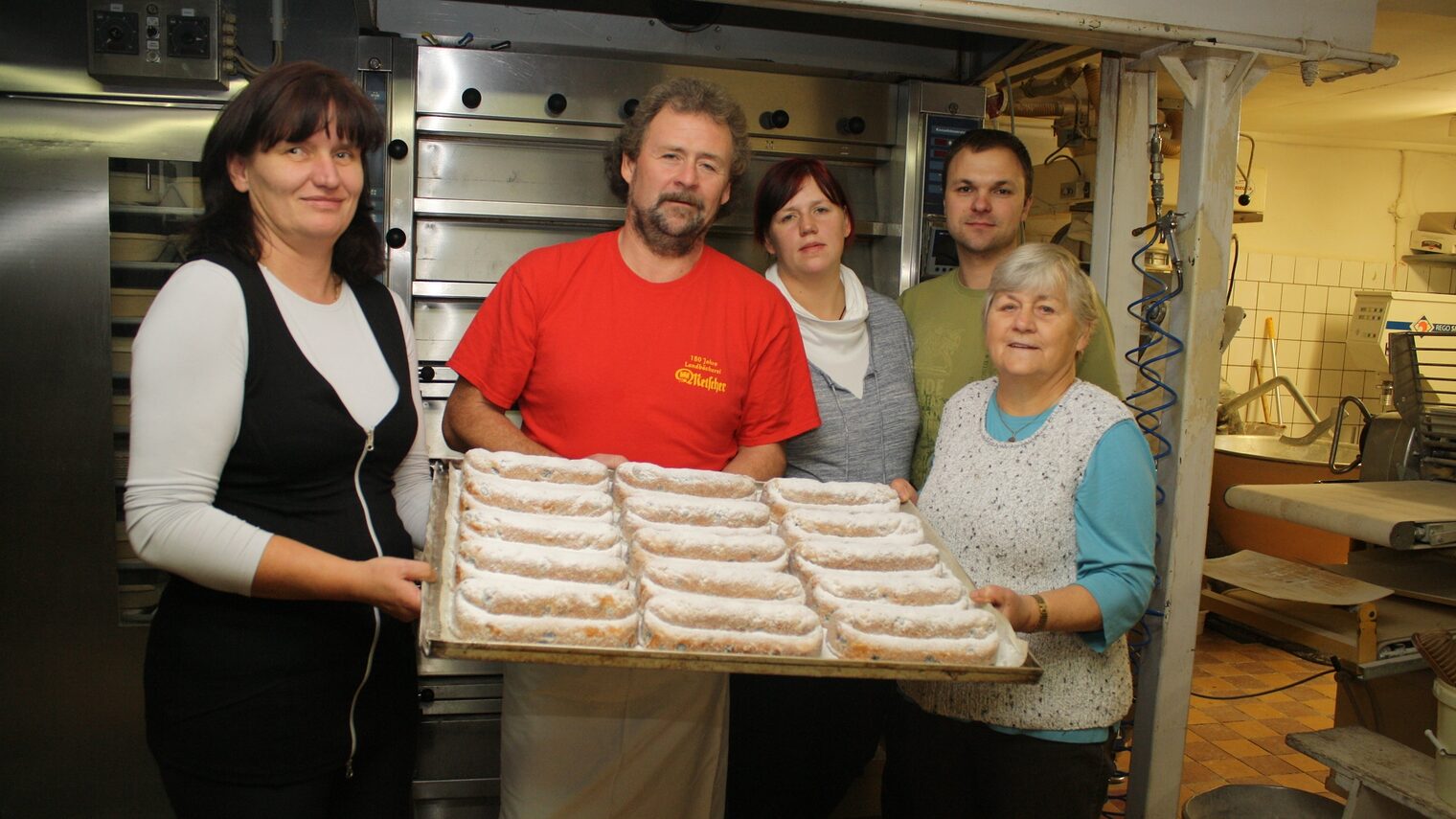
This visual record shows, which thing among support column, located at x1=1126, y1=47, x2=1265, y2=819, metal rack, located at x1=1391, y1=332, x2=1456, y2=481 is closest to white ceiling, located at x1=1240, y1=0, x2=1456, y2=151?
metal rack, located at x1=1391, y1=332, x2=1456, y2=481

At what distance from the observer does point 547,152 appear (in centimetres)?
285

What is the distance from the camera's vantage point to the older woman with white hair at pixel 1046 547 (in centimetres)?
166

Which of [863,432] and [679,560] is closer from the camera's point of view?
[679,560]

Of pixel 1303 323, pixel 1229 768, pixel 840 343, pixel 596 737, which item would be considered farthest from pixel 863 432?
pixel 1303 323

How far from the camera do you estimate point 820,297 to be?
92.5 inches

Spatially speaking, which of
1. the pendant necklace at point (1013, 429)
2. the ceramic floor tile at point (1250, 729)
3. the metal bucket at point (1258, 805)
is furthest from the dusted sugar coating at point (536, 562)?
the ceramic floor tile at point (1250, 729)

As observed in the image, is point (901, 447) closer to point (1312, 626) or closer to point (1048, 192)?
point (1312, 626)

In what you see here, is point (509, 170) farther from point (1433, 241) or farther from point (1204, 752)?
point (1433, 241)

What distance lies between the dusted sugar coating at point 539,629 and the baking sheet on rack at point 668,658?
0.02 m

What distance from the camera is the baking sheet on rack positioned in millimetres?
1312

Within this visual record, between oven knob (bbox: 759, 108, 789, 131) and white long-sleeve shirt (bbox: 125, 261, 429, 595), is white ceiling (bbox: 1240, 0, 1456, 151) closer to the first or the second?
oven knob (bbox: 759, 108, 789, 131)

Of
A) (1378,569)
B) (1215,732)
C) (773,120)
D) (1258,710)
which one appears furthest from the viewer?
(1258,710)

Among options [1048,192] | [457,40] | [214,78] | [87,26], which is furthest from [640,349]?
[1048,192]

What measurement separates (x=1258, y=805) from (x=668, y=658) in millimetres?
2053
